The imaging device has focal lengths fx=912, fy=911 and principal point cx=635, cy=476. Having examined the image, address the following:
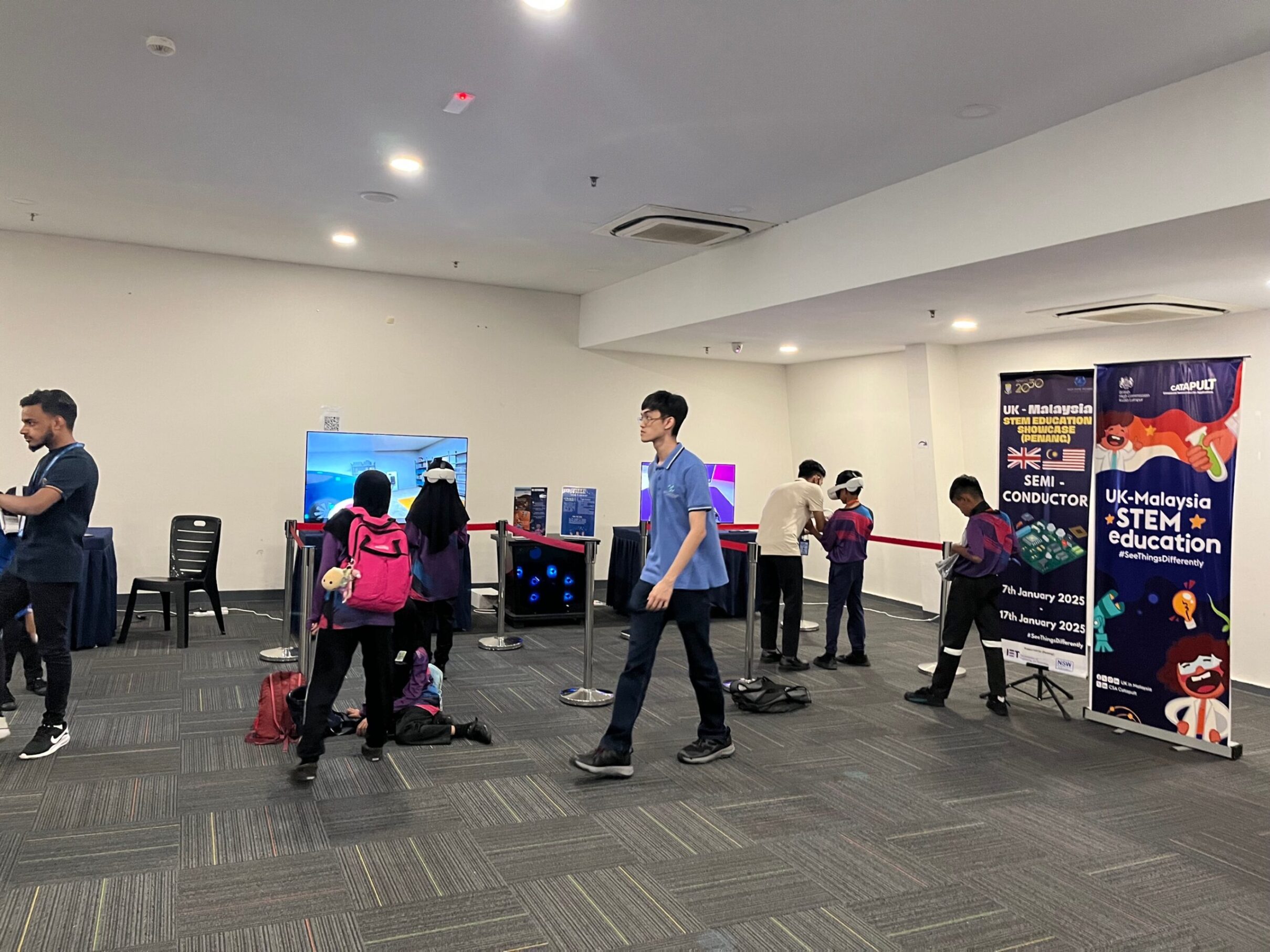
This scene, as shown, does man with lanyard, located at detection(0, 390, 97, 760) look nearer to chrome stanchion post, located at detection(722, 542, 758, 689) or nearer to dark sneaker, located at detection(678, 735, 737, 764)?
dark sneaker, located at detection(678, 735, 737, 764)

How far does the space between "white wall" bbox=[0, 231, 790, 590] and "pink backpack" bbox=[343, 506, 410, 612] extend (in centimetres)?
466

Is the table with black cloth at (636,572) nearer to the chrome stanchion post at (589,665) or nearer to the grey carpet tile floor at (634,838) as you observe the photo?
the chrome stanchion post at (589,665)

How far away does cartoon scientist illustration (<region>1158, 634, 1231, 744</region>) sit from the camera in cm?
430

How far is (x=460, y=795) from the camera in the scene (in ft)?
11.6

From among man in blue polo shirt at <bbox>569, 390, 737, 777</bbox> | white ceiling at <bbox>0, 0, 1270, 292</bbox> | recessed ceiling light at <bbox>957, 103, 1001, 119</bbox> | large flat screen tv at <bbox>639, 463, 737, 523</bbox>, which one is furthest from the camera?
large flat screen tv at <bbox>639, 463, 737, 523</bbox>

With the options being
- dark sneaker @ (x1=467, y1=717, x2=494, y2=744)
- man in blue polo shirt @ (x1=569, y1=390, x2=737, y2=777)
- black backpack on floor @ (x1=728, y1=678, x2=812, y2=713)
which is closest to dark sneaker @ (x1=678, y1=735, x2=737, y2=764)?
man in blue polo shirt @ (x1=569, y1=390, x2=737, y2=777)

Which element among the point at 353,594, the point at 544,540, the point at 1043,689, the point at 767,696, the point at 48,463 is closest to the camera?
the point at 353,594

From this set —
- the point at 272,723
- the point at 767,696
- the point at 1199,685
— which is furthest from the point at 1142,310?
the point at 272,723

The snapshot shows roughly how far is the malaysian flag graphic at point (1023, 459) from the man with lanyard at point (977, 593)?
0.90 feet

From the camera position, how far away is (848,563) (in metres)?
6.11

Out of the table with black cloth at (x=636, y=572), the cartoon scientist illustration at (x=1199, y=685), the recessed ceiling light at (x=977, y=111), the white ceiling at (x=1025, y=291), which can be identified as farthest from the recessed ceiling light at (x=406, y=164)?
the cartoon scientist illustration at (x=1199, y=685)

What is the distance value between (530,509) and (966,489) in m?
4.01

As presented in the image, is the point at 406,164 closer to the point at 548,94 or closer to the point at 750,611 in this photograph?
the point at 548,94

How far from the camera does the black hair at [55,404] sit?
3711mm
